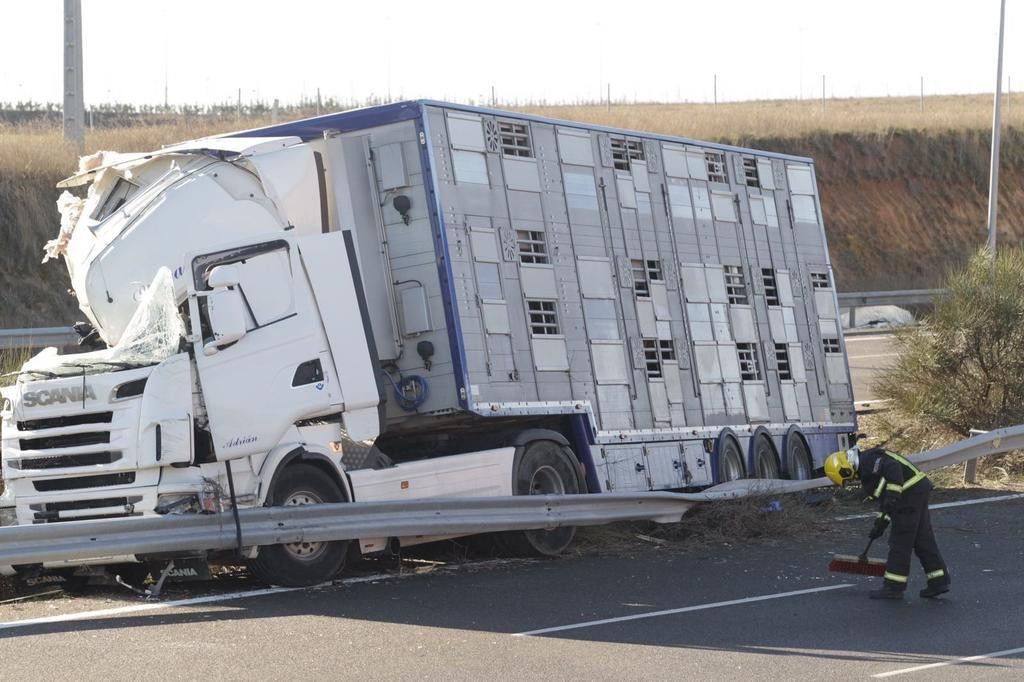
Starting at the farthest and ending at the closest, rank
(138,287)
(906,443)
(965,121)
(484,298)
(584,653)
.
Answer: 1. (965,121)
2. (906,443)
3. (484,298)
4. (138,287)
5. (584,653)

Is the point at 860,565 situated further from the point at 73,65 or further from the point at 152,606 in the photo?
the point at 73,65

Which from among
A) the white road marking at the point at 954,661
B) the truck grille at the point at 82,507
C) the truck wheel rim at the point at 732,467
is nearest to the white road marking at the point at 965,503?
the truck wheel rim at the point at 732,467

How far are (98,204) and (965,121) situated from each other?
152ft

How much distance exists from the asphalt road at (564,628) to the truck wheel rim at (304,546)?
12.3 inches

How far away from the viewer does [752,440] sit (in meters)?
17.0

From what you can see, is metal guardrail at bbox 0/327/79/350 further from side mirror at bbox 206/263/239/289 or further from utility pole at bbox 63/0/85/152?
utility pole at bbox 63/0/85/152

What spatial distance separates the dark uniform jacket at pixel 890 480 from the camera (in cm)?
1084

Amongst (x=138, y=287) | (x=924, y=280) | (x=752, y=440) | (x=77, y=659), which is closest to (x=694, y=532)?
(x=752, y=440)

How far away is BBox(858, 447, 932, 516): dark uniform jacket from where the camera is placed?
10844 millimetres

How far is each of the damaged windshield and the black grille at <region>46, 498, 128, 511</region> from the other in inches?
37.4

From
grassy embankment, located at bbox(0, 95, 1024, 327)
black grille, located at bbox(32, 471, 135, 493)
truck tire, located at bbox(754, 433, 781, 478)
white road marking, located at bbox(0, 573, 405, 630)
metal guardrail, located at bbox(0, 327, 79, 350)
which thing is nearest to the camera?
white road marking, located at bbox(0, 573, 405, 630)

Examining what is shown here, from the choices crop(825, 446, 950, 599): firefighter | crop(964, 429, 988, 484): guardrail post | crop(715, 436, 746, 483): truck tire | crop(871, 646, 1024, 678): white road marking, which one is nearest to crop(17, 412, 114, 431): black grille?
crop(825, 446, 950, 599): firefighter

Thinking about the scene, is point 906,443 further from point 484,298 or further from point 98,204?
point 98,204

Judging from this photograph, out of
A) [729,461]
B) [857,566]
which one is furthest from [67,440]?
Result: [729,461]
